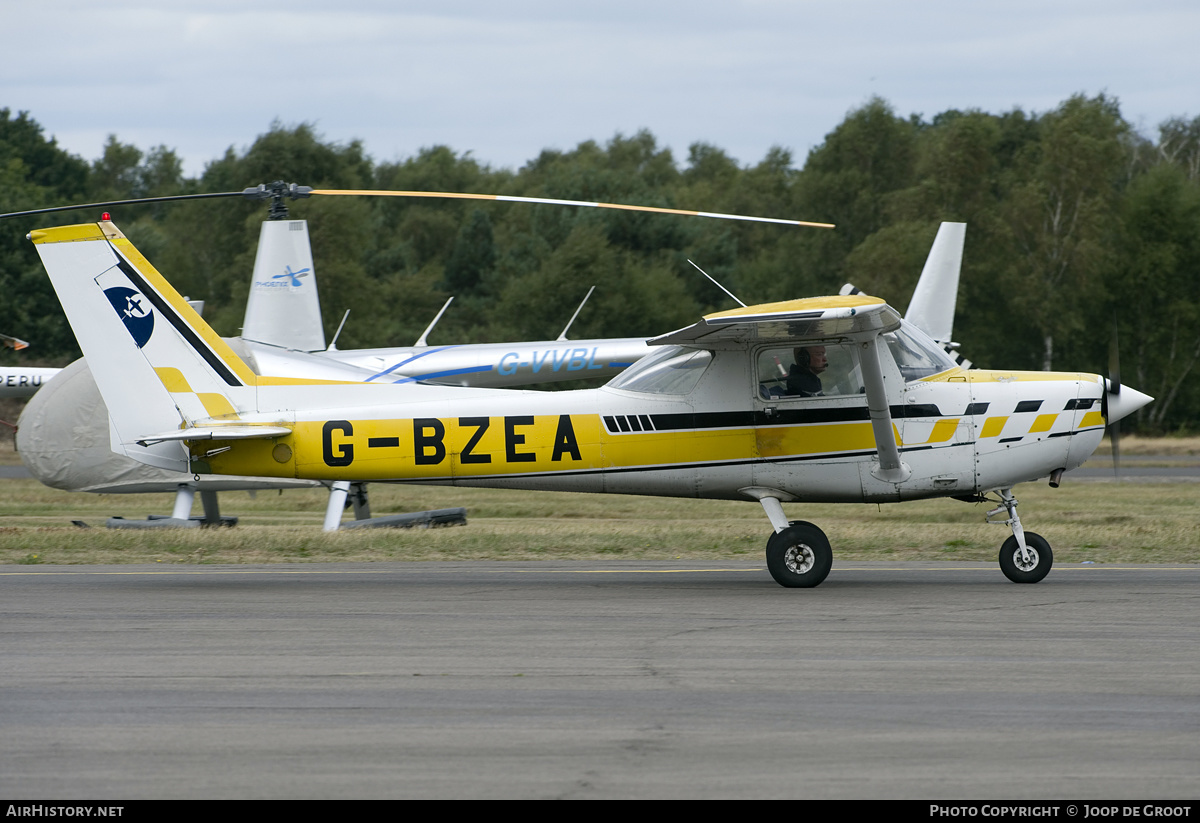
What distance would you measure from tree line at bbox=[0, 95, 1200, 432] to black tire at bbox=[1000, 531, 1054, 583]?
34973mm

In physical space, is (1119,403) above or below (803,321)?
below

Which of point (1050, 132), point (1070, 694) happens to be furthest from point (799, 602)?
point (1050, 132)

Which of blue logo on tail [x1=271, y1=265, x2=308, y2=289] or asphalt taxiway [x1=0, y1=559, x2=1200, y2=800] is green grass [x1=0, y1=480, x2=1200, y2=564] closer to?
asphalt taxiway [x1=0, y1=559, x2=1200, y2=800]

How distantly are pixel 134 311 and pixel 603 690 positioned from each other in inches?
256

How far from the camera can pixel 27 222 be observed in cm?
5006

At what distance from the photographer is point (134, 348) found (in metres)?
11.4

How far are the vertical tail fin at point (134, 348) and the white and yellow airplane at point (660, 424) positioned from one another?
0.01 meters

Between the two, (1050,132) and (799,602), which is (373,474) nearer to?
(799,602)

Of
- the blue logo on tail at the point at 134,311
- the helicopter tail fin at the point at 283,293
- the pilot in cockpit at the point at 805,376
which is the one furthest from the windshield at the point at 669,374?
the helicopter tail fin at the point at 283,293

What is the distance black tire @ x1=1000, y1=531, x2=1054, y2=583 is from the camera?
11.1m

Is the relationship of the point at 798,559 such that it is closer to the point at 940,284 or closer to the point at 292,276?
the point at 292,276

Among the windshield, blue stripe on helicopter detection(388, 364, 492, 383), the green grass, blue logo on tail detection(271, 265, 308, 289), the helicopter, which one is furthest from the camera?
blue stripe on helicopter detection(388, 364, 492, 383)

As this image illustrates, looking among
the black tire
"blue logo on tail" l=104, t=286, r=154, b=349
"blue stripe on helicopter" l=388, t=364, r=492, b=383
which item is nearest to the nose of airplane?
the black tire

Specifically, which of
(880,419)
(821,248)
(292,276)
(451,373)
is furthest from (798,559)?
(821,248)
